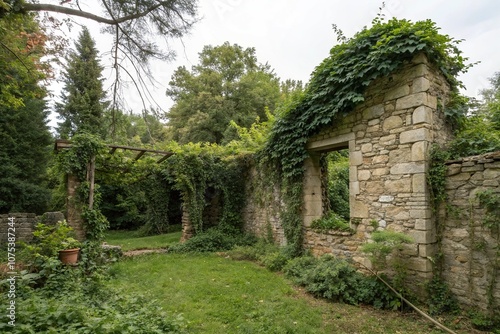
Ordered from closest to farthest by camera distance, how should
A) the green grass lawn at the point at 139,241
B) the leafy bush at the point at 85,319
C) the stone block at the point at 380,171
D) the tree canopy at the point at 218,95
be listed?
1. the leafy bush at the point at 85,319
2. the stone block at the point at 380,171
3. the green grass lawn at the point at 139,241
4. the tree canopy at the point at 218,95

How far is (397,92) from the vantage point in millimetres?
4336

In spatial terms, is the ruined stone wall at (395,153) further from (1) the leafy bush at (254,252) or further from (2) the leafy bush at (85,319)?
(2) the leafy bush at (85,319)

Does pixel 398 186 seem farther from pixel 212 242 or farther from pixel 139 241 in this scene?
pixel 139 241

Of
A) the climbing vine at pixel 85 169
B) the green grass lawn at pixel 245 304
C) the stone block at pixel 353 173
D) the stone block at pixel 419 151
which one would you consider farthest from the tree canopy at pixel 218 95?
the stone block at pixel 419 151

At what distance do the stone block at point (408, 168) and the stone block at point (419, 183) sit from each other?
8cm

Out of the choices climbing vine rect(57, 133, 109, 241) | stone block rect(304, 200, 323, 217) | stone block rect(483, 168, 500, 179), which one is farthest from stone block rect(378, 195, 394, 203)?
climbing vine rect(57, 133, 109, 241)

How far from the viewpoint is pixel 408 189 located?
412cm

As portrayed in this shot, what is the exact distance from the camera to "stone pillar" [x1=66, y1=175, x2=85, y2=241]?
6.23m

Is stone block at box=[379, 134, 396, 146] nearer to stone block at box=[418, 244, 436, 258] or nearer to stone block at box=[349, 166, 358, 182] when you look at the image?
stone block at box=[349, 166, 358, 182]

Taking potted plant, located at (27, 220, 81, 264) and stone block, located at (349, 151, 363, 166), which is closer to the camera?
potted plant, located at (27, 220, 81, 264)

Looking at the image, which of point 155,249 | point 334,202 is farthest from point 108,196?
point 334,202

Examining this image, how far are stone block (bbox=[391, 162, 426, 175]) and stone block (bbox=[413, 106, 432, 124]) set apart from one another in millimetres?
656

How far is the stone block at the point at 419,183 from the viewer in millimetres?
3953

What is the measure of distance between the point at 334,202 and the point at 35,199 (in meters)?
12.2
